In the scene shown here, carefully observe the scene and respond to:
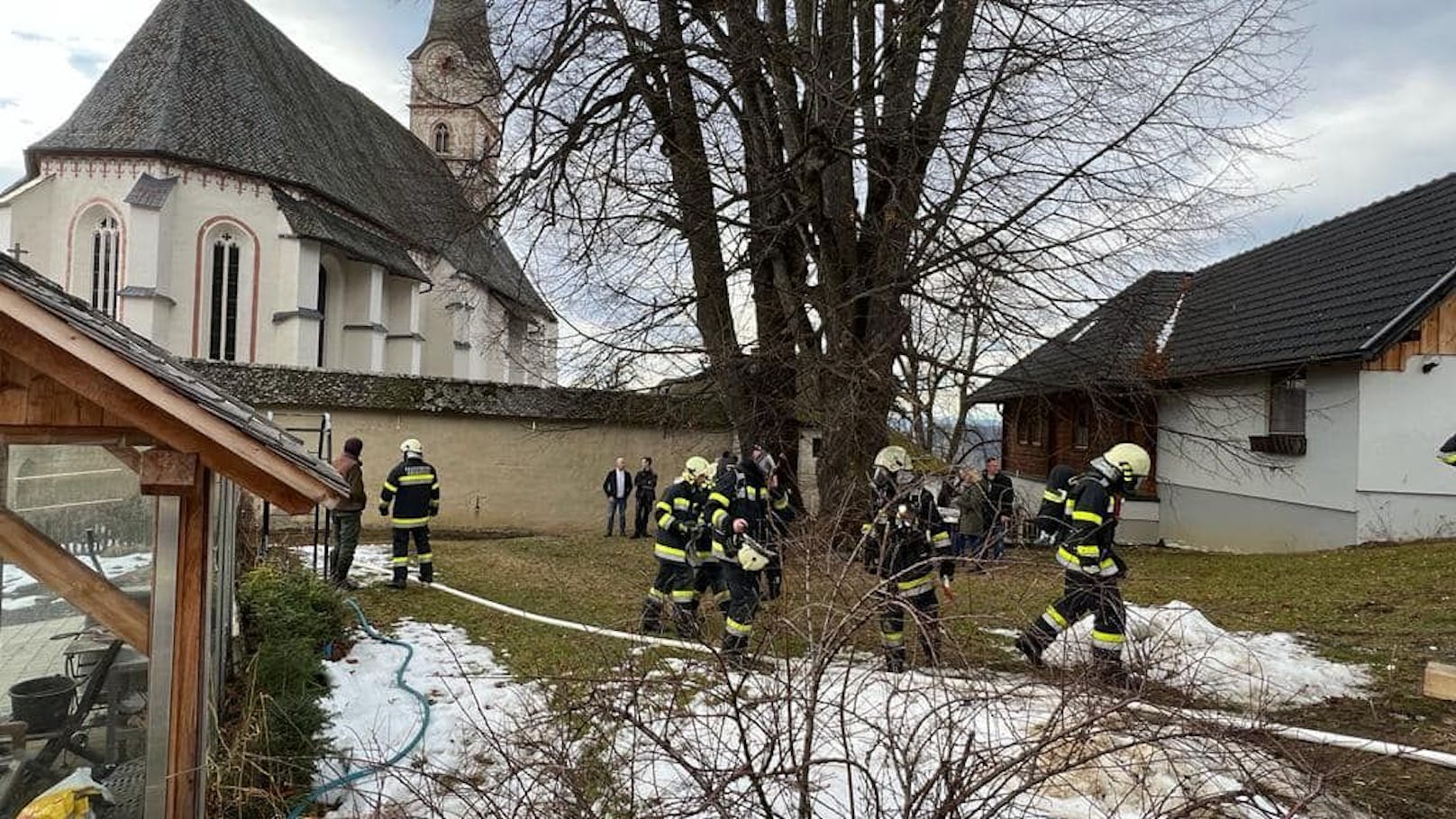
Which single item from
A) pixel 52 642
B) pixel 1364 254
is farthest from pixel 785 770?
pixel 1364 254

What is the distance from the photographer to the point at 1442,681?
422cm

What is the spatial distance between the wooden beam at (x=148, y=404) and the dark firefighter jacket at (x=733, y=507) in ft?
12.2

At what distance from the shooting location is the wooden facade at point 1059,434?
17895 mm

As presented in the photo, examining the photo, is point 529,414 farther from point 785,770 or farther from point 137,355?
point 785,770

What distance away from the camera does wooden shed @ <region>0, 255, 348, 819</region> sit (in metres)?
3.29

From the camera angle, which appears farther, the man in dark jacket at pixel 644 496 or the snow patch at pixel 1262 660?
the man in dark jacket at pixel 644 496

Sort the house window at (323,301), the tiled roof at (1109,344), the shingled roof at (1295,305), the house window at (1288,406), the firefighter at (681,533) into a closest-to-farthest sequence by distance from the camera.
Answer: the firefighter at (681,533) < the tiled roof at (1109,344) < the shingled roof at (1295,305) < the house window at (1288,406) < the house window at (323,301)

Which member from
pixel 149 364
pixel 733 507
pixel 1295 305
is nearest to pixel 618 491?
pixel 733 507

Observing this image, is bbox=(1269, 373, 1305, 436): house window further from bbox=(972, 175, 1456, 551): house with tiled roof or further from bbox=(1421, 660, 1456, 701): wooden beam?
bbox=(1421, 660, 1456, 701): wooden beam

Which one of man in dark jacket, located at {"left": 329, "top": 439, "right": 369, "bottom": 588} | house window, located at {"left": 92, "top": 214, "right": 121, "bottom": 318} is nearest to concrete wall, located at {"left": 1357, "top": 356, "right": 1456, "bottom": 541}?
man in dark jacket, located at {"left": 329, "top": 439, "right": 369, "bottom": 588}

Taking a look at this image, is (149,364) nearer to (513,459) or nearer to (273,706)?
→ (273,706)

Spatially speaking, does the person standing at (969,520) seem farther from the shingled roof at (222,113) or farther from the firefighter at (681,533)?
the shingled roof at (222,113)

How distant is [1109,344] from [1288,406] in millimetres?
6813

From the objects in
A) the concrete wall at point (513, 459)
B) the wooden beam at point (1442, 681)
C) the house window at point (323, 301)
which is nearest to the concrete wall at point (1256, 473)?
the wooden beam at point (1442, 681)
